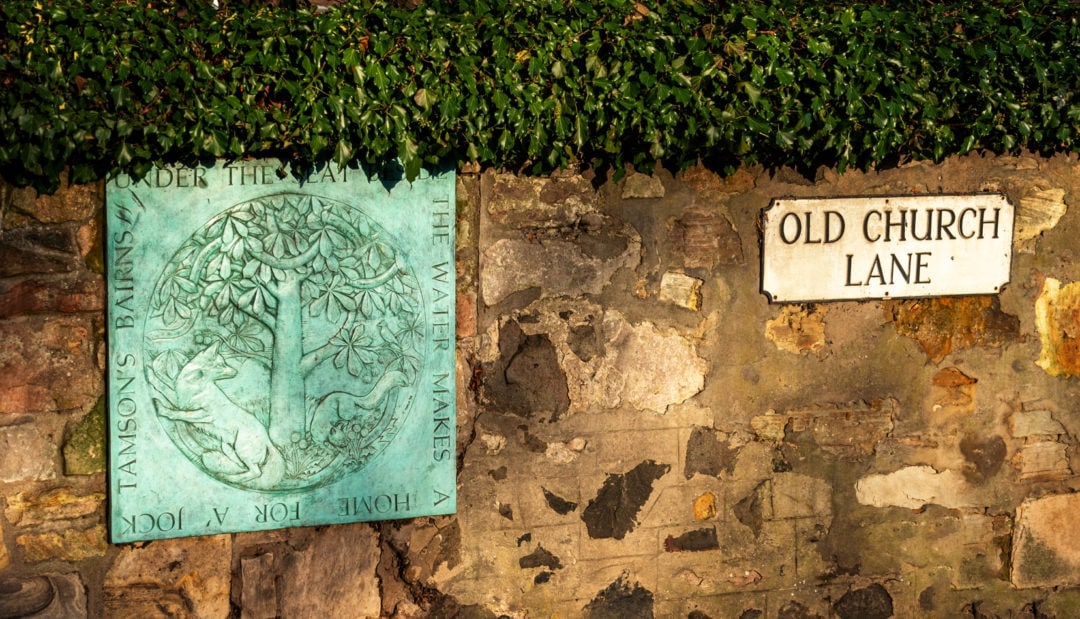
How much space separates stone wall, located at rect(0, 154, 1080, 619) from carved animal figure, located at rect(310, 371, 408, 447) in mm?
265

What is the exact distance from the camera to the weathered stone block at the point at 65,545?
3.46 metres

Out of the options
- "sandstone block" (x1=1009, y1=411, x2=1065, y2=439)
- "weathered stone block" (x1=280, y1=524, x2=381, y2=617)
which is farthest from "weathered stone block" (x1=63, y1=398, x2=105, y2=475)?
"sandstone block" (x1=1009, y1=411, x2=1065, y2=439)

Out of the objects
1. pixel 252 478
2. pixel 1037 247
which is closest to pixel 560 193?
pixel 252 478

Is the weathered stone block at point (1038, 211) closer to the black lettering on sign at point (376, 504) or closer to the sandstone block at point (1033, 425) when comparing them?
the sandstone block at point (1033, 425)

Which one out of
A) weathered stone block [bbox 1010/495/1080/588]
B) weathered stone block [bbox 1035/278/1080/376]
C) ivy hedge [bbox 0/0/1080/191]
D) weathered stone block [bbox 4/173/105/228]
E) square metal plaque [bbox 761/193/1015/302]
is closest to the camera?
ivy hedge [bbox 0/0/1080/191]

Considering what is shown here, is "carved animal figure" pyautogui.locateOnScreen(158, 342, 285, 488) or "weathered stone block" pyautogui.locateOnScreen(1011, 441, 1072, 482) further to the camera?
"weathered stone block" pyautogui.locateOnScreen(1011, 441, 1072, 482)

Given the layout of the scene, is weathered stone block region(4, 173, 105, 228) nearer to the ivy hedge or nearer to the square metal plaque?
the ivy hedge

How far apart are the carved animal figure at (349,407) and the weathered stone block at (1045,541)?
2.40 meters

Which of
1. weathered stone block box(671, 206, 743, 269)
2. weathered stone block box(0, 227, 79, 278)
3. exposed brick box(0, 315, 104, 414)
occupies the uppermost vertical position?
weathered stone block box(671, 206, 743, 269)

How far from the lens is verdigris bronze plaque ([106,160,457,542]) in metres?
3.43

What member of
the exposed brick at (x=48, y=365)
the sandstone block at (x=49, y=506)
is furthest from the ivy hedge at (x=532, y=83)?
the sandstone block at (x=49, y=506)

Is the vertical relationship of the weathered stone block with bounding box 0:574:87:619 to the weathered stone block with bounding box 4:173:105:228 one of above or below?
below

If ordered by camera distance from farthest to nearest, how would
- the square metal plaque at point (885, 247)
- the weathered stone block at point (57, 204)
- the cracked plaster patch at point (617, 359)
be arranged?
the square metal plaque at point (885, 247) < the cracked plaster patch at point (617, 359) < the weathered stone block at point (57, 204)

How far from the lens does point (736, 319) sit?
155 inches
